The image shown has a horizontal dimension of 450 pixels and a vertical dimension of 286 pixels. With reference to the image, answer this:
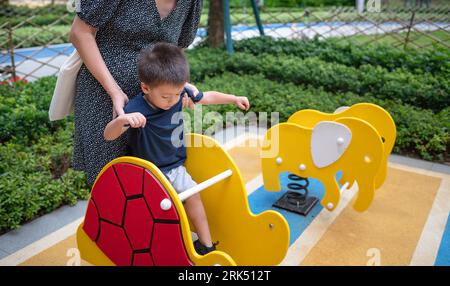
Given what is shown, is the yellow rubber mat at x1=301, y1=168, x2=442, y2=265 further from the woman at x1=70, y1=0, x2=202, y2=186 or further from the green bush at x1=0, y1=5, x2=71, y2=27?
the green bush at x1=0, y1=5, x2=71, y2=27

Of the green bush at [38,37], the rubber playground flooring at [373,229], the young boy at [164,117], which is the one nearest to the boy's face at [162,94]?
the young boy at [164,117]

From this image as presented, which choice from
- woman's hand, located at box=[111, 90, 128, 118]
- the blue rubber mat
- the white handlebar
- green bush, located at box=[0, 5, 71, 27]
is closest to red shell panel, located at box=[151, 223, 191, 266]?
the white handlebar

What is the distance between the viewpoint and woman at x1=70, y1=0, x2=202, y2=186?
1.60 meters

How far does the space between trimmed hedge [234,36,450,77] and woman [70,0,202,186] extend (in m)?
5.18

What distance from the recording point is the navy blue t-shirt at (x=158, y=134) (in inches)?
68.7

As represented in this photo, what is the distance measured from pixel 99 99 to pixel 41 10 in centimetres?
1693

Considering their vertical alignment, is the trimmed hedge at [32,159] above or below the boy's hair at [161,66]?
below

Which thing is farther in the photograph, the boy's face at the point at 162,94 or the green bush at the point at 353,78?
the green bush at the point at 353,78

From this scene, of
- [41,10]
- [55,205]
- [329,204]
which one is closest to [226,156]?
[329,204]

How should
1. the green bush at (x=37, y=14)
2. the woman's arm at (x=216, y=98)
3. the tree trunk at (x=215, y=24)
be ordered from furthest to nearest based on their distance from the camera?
the green bush at (x=37, y=14)
the tree trunk at (x=215, y=24)
the woman's arm at (x=216, y=98)

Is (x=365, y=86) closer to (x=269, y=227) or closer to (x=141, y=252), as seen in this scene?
(x=269, y=227)

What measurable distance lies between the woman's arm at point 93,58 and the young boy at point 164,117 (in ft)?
0.20

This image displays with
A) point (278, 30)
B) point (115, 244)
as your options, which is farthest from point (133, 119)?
point (278, 30)

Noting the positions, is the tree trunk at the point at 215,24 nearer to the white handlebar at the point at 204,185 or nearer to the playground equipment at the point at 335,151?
the playground equipment at the point at 335,151
